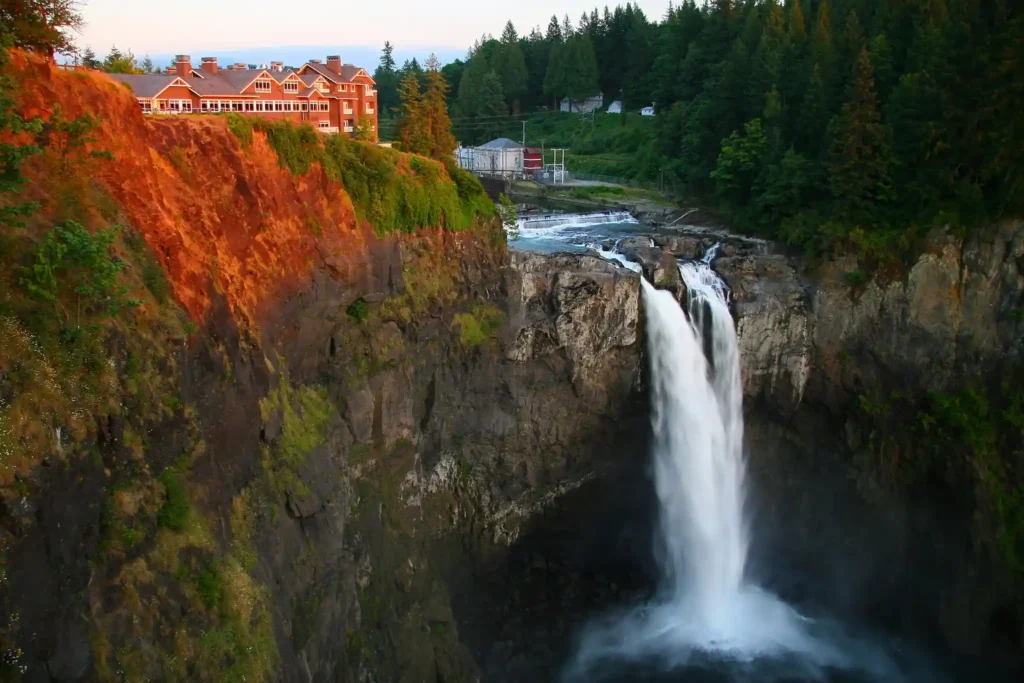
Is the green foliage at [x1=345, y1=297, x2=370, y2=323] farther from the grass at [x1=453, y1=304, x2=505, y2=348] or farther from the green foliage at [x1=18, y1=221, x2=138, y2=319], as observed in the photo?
the green foliage at [x1=18, y1=221, x2=138, y2=319]

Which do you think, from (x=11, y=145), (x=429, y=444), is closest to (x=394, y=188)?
(x=429, y=444)

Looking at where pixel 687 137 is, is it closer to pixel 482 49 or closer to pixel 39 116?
pixel 39 116

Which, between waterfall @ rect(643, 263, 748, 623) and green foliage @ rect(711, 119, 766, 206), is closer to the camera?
waterfall @ rect(643, 263, 748, 623)

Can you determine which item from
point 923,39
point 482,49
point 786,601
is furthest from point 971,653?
point 482,49

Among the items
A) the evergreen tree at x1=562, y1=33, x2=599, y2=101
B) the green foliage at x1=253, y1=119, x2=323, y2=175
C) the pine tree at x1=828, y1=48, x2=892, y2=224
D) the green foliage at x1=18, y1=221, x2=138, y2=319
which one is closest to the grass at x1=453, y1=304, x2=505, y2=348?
the green foliage at x1=253, y1=119, x2=323, y2=175

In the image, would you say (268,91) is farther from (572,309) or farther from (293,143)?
(572,309)

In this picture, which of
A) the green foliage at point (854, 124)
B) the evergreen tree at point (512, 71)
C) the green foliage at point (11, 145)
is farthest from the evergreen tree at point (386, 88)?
the green foliage at point (11, 145)
